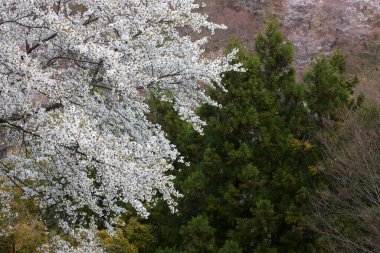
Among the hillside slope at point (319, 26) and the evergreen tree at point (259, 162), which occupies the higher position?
the hillside slope at point (319, 26)

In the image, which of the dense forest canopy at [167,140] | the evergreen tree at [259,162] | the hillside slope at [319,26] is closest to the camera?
the dense forest canopy at [167,140]

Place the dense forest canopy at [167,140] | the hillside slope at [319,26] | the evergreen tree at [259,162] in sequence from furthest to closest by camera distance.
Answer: the hillside slope at [319,26]
the evergreen tree at [259,162]
the dense forest canopy at [167,140]

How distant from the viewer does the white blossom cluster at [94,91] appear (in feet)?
16.1

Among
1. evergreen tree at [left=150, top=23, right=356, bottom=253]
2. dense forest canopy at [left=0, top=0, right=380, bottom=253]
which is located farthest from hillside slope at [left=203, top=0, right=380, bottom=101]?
dense forest canopy at [left=0, top=0, right=380, bottom=253]

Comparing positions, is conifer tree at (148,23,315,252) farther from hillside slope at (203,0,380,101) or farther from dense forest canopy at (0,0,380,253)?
hillside slope at (203,0,380,101)

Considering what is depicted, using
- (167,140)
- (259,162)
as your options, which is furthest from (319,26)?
(167,140)

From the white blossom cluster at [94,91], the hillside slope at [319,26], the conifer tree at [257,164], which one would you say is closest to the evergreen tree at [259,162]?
the conifer tree at [257,164]

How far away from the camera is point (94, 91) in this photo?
21.2 ft

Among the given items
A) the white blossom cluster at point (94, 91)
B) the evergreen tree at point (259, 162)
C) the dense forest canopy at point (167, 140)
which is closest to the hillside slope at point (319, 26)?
the evergreen tree at point (259, 162)

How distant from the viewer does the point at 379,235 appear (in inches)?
328

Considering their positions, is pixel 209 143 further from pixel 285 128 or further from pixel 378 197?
pixel 378 197

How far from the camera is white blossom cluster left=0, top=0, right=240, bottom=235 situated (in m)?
4.91

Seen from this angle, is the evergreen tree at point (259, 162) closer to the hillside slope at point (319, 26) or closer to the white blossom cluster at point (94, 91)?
the white blossom cluster at point (94, 91)

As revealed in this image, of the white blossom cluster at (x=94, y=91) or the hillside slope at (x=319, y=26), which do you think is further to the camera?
the hillside slope at (x=319, y=26)
